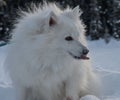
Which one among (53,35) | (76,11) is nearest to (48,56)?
(53,35)

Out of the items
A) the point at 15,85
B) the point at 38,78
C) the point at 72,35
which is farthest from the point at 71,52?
the point at 15,85

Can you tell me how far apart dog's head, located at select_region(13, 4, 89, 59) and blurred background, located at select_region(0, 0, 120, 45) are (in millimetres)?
6711

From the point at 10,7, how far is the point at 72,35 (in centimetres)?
744

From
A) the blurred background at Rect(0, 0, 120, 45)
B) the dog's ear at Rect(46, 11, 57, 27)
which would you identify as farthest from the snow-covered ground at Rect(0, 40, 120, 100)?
the dog's ear at Rect(46, 11, 57, 27)

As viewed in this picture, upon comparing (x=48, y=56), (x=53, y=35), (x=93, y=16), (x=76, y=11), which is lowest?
(x=93, y=16)

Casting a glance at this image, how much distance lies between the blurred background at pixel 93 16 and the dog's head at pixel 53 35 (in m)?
6.71

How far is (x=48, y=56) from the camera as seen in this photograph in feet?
15.4

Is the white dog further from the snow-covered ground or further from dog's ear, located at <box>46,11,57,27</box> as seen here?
the snow-covered ground

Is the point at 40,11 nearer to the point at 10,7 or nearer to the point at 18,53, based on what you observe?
the point at 18,53

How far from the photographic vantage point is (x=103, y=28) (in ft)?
40.9

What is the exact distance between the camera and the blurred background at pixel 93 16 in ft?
38.5

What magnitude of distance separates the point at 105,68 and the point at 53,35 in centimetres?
402

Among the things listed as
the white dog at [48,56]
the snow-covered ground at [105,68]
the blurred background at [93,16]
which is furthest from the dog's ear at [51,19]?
the blurred background at [93,16]

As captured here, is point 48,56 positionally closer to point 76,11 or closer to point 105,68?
point 76,11
